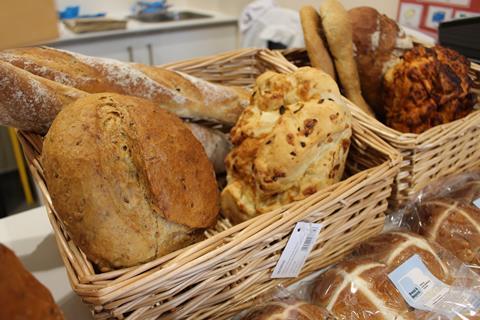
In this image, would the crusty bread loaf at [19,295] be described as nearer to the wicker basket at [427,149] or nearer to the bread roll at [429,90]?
the wicker basket at [427,149]

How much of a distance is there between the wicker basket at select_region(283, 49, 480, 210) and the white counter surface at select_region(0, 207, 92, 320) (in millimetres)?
639

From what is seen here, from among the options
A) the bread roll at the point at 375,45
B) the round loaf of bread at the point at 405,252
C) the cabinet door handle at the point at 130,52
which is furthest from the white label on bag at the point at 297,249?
the cabinet door handle at the point at 130,52

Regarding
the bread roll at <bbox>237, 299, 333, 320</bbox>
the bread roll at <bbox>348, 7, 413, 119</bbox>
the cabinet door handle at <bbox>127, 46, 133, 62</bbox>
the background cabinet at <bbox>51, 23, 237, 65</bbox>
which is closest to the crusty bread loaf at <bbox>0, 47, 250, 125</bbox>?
the bread roll at <bbox>348, 7, 413, 119</bbox>

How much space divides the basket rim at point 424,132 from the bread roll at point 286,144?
90mm

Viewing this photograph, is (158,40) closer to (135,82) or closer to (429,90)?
(135,82)

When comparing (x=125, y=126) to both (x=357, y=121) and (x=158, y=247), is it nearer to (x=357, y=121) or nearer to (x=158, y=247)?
(x=158, y=247)

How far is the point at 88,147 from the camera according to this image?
0.56 meters

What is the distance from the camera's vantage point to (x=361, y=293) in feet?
2.00

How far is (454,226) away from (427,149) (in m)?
0.15

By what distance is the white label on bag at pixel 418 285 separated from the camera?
1.96ft

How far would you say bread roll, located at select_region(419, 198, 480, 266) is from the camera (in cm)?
70

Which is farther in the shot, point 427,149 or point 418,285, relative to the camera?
point 427,149

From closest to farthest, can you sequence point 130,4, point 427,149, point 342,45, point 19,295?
point 19,295 < point 427,149 < point 342,45 < point 130,4

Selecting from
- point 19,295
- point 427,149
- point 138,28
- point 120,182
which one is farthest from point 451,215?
point 138,28
